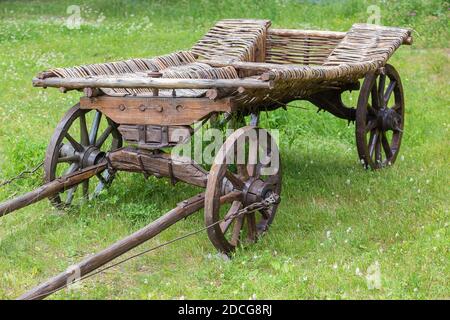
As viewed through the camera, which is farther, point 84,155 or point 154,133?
point 84,155

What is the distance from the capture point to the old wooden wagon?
5.29m

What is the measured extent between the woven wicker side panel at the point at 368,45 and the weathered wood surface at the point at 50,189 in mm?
2243

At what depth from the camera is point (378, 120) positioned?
7.45 m

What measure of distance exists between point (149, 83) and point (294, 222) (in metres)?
1.64

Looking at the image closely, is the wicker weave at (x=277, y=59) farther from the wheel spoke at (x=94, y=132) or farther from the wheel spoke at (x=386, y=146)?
the wheel spoke at (x=386, y=146)

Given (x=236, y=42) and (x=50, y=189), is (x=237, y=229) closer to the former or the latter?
(x=50, y=189)

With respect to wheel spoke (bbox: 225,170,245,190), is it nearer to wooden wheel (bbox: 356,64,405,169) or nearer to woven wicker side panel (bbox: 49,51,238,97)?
woven wicker side panel (bbox: 49,51,238,97)

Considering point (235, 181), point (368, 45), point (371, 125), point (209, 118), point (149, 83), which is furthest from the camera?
point (371, 125)

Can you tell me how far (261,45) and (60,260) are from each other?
10.6 feet

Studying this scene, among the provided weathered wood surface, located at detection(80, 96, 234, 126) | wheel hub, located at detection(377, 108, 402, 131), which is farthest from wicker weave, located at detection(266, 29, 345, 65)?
weathered wood surface, located at detection(80, 96, 234, 126)

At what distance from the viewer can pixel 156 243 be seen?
19.3ft

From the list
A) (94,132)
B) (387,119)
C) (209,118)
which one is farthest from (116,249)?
(387,119)

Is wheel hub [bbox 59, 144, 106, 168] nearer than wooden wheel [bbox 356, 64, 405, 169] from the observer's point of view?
Yes
